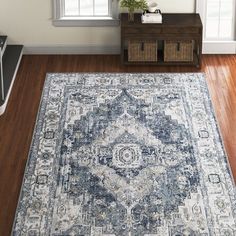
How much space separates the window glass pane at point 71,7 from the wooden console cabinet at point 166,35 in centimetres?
62

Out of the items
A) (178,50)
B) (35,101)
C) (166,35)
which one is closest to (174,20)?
(166,35)

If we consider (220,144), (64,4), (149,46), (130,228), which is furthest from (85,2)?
(130,228)

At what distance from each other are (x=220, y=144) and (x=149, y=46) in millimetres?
2168

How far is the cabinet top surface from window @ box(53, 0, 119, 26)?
21 cm

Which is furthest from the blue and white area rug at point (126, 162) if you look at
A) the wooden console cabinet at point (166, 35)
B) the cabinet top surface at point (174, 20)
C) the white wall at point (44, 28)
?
the white wall at point (44, 28)

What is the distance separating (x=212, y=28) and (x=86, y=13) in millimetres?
1646

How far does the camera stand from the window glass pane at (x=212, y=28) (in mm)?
8742

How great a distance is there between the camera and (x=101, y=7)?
8.68 m

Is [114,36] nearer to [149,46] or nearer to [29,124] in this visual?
[149,46]

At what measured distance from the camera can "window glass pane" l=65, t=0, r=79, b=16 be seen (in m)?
8.65

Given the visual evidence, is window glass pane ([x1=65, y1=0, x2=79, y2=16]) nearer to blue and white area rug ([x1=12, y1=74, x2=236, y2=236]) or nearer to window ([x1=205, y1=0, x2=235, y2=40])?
blue and white area rug ([x1=12, y1=74, x2=236, y2=236])

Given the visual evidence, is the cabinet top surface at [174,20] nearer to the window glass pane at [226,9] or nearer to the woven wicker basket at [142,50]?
the woven wicker basket at [142,50]

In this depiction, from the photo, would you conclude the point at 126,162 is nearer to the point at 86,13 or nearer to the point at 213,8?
the point at 86,13

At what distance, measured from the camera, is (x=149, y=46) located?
844 centimetres
